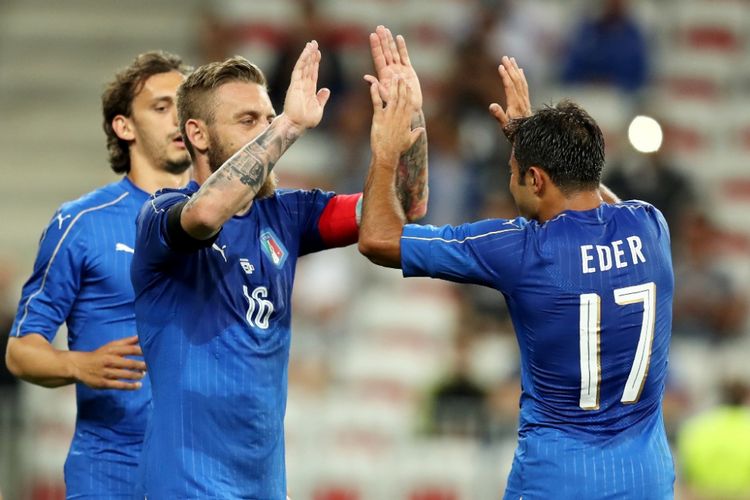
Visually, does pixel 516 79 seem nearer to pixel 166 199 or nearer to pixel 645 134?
pixel 166 199

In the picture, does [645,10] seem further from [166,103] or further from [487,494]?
[166,103]

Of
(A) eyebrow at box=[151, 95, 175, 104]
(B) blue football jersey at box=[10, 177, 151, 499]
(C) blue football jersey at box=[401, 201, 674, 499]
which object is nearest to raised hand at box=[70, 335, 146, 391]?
(B) blue football jersey at box=[10, 177, 151, 499]

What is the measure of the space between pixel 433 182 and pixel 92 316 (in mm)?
6274

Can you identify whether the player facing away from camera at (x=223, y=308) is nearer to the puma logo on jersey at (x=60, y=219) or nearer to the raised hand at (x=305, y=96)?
the raised hand at (x=305, y=96)

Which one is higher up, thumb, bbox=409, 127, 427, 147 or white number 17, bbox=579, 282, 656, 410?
thumb, bbox=409, 127, 427, 147

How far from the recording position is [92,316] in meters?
5.47

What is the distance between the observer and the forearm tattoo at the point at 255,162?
4.33 m

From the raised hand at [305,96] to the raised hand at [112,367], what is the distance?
1188mm

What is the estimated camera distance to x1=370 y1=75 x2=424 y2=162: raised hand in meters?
4.78

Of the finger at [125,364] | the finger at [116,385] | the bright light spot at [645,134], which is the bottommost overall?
the finger at [116,385]

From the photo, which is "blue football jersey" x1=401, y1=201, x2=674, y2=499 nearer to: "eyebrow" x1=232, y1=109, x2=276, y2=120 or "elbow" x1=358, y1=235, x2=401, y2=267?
"elbow" x1=358, y1=235, x2=401, y2=267

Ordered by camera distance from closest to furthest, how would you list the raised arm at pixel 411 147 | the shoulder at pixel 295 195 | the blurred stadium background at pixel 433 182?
the shoulder at pixel 295 195 < the raised arm at pixel 411 147 < the blurred stadium background at pixel 433 182

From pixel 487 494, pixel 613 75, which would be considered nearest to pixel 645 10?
pixel 613 75

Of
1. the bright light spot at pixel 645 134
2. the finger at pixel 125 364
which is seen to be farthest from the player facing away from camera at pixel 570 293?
the bright light spot at pixel 645 134
